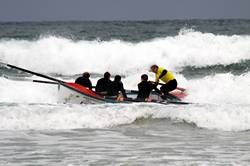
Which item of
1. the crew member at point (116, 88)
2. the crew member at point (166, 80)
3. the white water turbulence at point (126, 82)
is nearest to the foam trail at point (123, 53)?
the white water turbulence at point (126, 82)

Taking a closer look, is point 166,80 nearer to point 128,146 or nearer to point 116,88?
point 116,88

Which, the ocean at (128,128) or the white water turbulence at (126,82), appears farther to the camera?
the white water turbulence at (126,82)

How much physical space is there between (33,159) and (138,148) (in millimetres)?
1943

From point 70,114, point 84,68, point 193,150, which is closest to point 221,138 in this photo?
point 193,150

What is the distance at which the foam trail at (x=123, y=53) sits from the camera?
1086 inches

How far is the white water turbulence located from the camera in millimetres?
12750

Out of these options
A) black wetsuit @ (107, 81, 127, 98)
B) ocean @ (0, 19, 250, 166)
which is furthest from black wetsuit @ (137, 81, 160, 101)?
ocean @ (0, 19, 250, 166)

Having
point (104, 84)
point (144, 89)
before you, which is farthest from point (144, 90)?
point (104, 84)

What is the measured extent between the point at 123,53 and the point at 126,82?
24.0ft

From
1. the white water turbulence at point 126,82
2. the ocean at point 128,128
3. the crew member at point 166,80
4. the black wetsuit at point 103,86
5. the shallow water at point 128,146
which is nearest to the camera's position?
the shallow water at point 128,146

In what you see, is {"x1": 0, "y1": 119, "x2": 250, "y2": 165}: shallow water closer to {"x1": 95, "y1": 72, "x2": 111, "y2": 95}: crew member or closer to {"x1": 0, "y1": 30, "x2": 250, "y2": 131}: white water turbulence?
{"x1": 0, "y1": 30, "x2": 250, "y2": 131}: white water turbulence

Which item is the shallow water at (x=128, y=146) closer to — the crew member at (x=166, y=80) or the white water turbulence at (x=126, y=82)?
the white water turbulence at (x=126, y=82)

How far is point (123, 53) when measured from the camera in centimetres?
2923

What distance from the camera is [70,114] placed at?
1291cm
